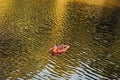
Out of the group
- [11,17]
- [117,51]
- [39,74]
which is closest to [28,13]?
[11,17]

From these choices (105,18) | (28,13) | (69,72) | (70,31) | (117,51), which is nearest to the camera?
(69,72)

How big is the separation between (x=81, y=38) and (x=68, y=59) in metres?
12.8

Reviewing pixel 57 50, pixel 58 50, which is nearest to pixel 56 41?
pixel 58 50

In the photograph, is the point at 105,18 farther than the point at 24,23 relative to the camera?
Yes

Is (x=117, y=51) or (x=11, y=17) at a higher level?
(x=11, y=17)

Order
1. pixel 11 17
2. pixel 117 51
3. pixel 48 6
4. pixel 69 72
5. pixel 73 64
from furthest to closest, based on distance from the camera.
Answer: pixel 48 6
pixel 11 17
pixel 117 51
pixel 73 64
pixel 69 72

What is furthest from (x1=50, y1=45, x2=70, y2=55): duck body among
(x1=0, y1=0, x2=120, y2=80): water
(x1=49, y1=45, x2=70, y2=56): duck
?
(x1=0, y1=0, x2=120, y2=80): water

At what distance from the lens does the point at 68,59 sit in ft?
145

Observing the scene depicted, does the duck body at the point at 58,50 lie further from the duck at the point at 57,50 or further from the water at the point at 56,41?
the water at the point at 56,41

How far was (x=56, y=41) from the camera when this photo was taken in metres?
52.2

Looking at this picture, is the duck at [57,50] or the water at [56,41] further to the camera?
the duck at [57,50]

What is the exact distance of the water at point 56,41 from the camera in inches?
1531

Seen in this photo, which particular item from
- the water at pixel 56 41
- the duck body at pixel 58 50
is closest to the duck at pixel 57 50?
the duck body at pixel 58 50

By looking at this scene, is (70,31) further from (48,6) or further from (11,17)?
(48,6)
